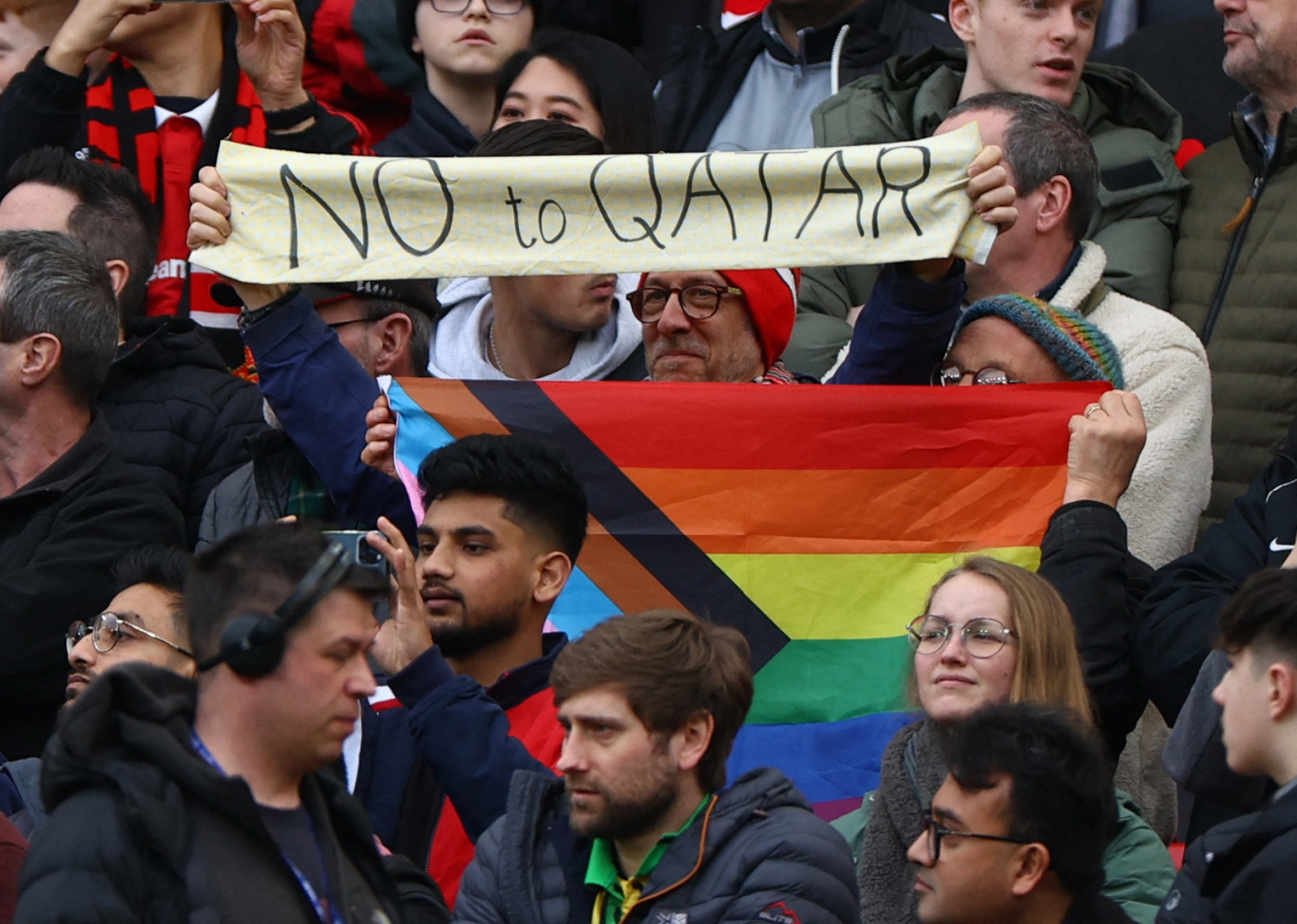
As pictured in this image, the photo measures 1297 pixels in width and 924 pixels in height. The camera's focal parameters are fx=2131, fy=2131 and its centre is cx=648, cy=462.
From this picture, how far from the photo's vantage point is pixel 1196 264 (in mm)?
6520

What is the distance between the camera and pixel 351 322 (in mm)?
6121

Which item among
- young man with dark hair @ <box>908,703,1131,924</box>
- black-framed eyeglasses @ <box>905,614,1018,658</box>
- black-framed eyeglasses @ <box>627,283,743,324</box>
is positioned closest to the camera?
young man with dark hair @ <box>908,703,1131,924</box>

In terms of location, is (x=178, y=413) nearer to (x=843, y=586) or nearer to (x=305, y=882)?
(x=843, y=586)

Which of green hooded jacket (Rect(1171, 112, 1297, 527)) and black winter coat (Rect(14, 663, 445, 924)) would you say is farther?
green hooded jacket (Rect(1171, 112, 1297, 527))

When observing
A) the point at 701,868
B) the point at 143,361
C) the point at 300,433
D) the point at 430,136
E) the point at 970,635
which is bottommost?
the point at 701,868

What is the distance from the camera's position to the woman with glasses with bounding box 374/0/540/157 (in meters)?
7.57

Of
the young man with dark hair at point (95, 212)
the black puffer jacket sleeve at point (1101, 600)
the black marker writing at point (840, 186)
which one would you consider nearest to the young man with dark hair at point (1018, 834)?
the black puffer jacket sleeve at point (1101, 600)

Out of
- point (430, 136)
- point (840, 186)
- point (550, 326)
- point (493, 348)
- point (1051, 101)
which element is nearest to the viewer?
point (840, 186)

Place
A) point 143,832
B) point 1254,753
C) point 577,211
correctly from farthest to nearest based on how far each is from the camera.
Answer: point 577,211
point 1254,753
point 143,832

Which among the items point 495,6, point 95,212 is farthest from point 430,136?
point 95,212

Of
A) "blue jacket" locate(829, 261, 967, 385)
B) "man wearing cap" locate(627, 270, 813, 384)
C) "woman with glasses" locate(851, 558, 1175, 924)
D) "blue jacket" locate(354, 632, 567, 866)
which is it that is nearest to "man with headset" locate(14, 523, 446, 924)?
"blue jacket" locate(354, 632, 567, 866)

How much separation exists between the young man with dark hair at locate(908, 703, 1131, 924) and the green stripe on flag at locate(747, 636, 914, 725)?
1143 mm

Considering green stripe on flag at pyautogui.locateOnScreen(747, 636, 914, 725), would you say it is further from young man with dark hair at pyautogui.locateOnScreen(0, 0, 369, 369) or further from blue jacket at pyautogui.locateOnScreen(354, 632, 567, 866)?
young man with dark hair at pyautogui.locateOnScreen(0, 0, 369, 369)

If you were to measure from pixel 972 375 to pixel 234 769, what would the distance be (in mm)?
2820
